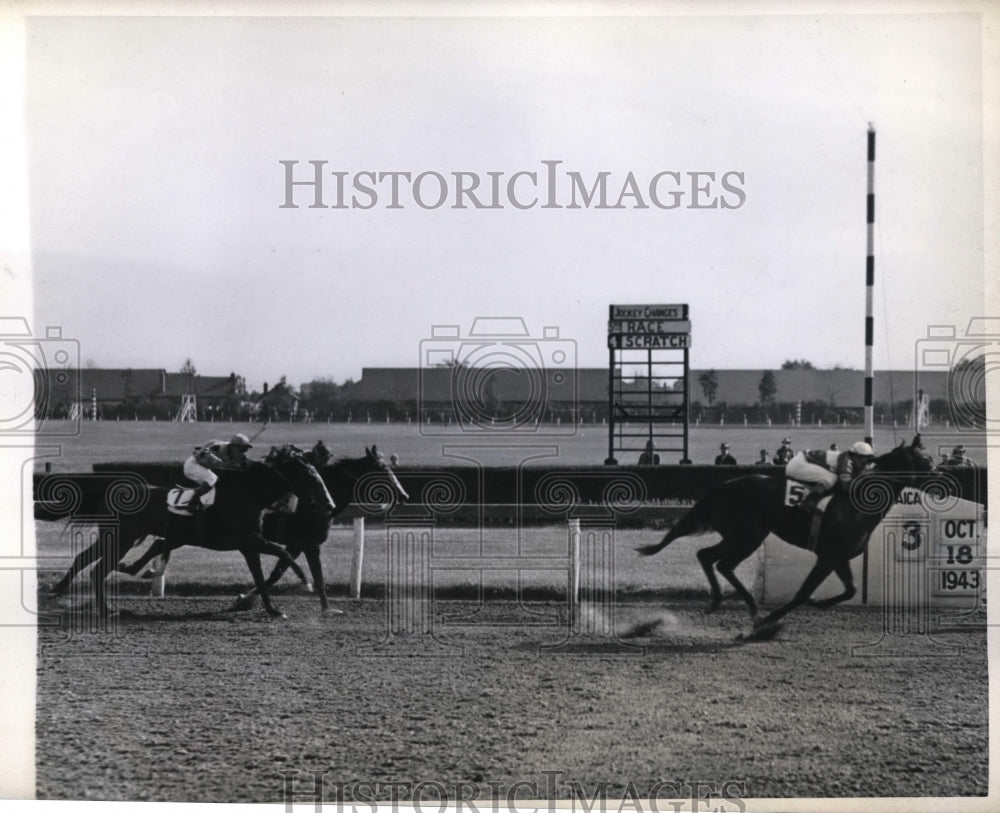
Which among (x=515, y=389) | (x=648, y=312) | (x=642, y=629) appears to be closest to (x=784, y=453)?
(x=648, y=312)

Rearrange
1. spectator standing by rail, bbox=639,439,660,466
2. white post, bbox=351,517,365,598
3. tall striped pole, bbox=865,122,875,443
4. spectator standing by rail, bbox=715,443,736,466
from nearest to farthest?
tall striped pole, bbox=865,122,875,443 < white post, bbox=351,517,365,598 < spectator standing by rail, bbox=715,443,736,466 < spectator standing by rail, bbox=639,439,660,466

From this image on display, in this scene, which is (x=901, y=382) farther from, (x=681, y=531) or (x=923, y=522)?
(x=681, y=531)

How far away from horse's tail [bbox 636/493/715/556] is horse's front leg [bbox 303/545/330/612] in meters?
1.74

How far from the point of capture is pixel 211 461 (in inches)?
221

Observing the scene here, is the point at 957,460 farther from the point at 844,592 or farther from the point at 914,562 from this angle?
the point at 844,592

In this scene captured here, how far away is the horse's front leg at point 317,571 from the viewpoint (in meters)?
5.66

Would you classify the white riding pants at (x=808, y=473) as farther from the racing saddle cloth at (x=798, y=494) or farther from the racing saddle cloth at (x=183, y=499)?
the racing saddle cloth at (x=183, y=499)

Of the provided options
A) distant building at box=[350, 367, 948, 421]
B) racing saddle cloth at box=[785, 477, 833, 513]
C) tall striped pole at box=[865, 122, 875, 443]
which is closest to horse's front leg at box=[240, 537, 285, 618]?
distant building at box=[350, 367, 948, 421]

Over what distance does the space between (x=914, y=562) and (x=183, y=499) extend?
396cm

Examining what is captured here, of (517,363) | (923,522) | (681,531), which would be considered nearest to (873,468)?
(923,522)

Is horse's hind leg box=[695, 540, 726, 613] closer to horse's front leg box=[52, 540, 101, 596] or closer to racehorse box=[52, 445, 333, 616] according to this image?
racehorse box=[52, 445, 333, 616]

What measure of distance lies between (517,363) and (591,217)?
33.7 inches

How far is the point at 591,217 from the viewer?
534 cm

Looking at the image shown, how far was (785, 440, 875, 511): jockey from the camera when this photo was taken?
543 cm
